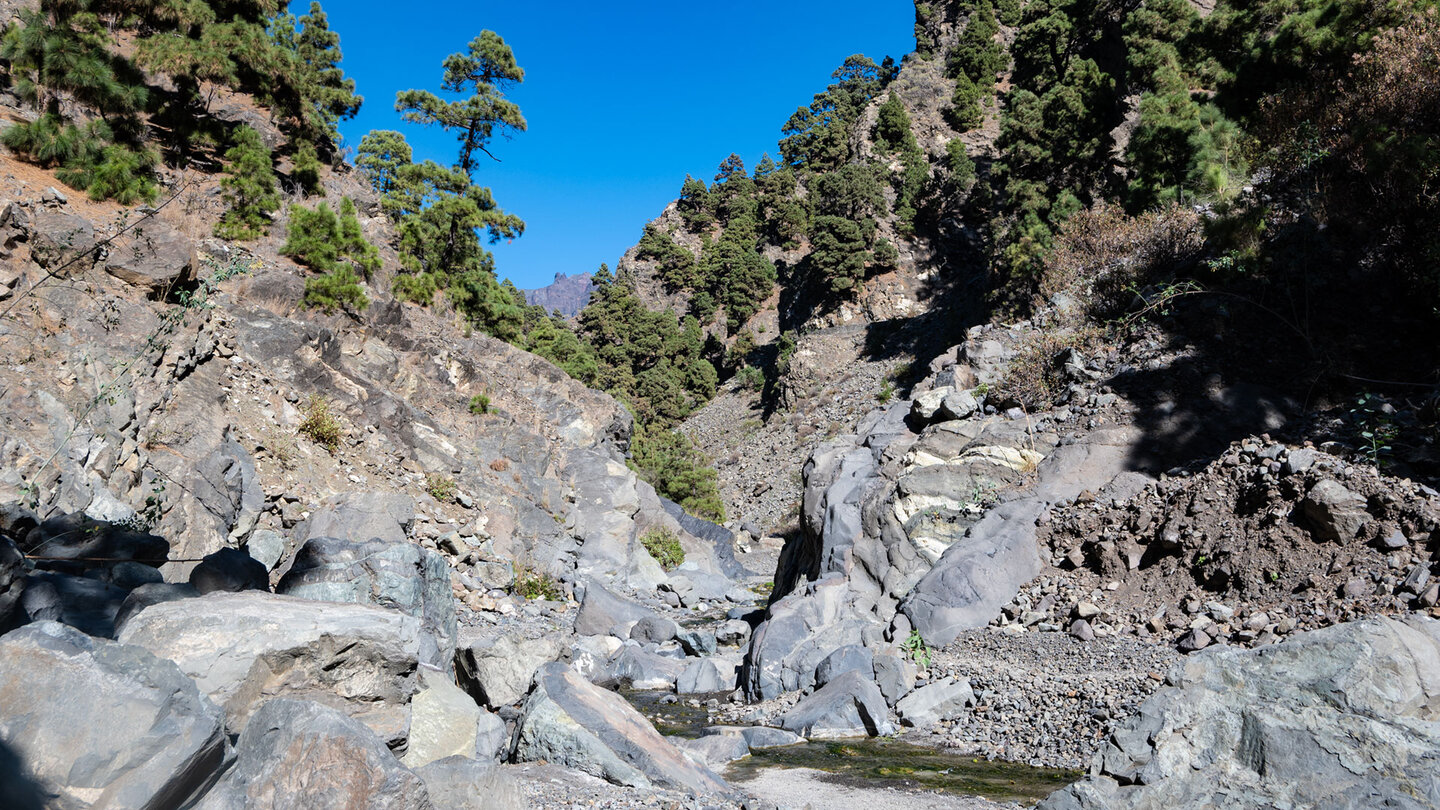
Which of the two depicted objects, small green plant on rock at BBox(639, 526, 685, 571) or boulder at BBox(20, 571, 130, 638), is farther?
small green plant on rock at BBox(639, 526, 685, 571)

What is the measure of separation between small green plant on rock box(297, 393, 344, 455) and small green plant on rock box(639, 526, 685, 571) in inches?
464

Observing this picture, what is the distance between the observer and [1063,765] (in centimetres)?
793

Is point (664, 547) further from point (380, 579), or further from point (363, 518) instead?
point (380, 579)

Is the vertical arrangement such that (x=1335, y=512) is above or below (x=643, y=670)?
above

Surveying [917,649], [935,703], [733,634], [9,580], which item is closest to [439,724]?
[9,580]

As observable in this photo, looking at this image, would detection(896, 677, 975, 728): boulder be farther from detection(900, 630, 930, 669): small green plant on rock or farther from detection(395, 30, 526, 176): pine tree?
detection(395, 30, 526, 176): pine tree

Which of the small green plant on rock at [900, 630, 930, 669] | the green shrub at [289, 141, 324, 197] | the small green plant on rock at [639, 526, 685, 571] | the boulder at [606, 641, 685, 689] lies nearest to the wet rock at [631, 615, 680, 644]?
the boulder at [606, 641, 685, 689]

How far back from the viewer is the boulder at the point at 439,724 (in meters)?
5.47

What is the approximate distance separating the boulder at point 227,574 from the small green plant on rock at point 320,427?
10.8m

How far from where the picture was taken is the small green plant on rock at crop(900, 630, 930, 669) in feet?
37.3

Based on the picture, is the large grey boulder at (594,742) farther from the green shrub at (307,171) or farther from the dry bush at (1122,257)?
the green shrub at (307,171)

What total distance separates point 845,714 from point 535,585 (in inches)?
429

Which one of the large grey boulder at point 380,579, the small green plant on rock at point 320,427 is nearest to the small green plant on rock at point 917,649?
the large grey boulder at point 380,579

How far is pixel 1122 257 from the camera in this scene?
17.1 m
